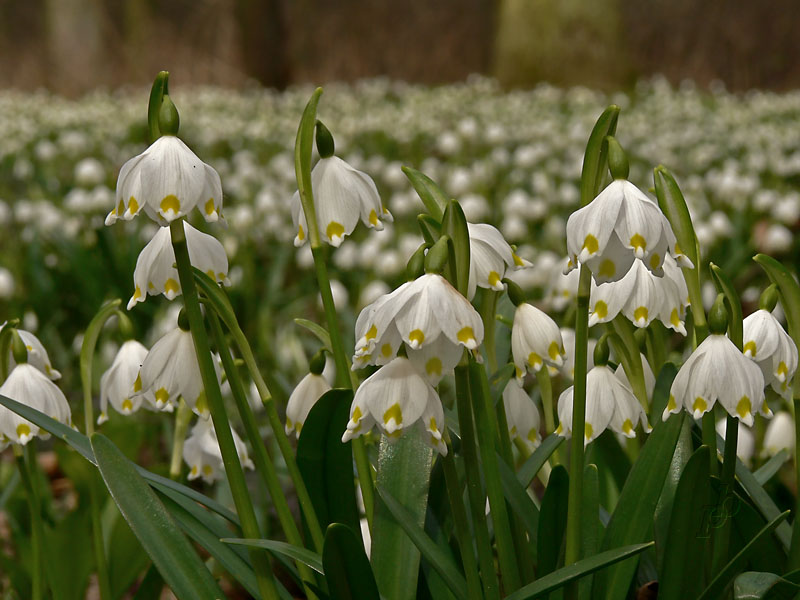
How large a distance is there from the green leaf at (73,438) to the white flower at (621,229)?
2.00 feet

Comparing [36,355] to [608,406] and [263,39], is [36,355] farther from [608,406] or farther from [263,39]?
[263,39]

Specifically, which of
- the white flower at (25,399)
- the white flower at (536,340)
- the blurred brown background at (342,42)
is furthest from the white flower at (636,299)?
the blurred brown background at (342,42)

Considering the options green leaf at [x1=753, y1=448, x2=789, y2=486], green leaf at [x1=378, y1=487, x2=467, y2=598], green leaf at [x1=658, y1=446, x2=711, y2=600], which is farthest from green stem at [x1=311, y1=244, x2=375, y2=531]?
green leaf at [x1=753, y1=448, x2=789, y2=486]

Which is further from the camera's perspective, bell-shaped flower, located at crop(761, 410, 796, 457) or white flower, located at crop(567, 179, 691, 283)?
bell-shaped flower, located at crop(761, 410, 796, 457)

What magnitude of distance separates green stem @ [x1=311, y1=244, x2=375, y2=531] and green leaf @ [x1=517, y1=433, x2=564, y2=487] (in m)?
0.19

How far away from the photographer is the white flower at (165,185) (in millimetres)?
1063

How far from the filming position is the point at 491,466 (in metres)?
1.15

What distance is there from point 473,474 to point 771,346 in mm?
356

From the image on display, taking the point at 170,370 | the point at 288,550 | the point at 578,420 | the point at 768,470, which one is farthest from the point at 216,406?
the point at 768,470

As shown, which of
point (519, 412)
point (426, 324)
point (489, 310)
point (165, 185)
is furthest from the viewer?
point (519, 412)

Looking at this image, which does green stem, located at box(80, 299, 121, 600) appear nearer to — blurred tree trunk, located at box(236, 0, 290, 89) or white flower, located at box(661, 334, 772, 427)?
white flower, located at box(661, 334, 772, 427)

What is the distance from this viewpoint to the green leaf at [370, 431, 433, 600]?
4.26 ft

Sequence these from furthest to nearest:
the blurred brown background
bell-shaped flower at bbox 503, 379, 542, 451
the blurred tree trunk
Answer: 1. the blurred brown background
2. the blurred tree trunk
3. bell-shaped flower at bbox 503, 379, 542, 451

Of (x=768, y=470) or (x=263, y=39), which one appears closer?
(x=768, y=470)
